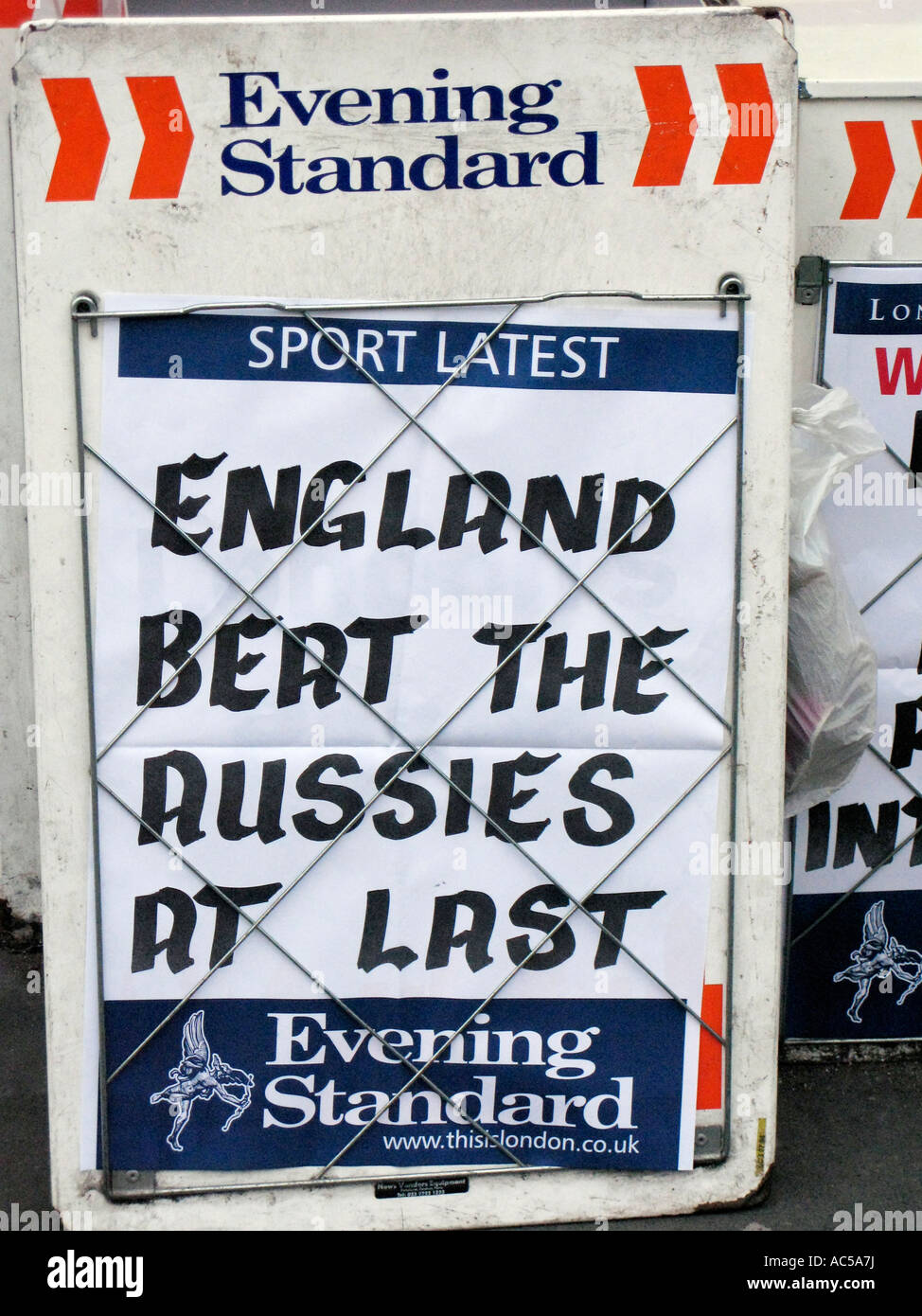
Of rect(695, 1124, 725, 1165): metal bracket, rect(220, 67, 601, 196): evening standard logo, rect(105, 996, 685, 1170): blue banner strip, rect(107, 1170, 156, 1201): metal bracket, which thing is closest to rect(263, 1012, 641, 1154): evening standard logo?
rect(105, 996, 685, 1170): blue banner strip

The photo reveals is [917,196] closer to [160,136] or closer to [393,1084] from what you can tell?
[160,136]

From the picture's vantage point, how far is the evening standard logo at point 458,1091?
2.22m

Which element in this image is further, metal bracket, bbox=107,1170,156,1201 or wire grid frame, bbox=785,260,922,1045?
wire grid frame, bbox=785,260,922,1045

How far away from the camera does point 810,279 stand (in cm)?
251

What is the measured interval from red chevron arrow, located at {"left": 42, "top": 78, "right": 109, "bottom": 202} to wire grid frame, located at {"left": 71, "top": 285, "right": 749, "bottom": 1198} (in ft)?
0.61

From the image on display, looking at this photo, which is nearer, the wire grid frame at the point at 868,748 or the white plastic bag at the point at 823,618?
the white plastic bag at the point at 823,618

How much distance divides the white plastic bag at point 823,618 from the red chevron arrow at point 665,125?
570mm

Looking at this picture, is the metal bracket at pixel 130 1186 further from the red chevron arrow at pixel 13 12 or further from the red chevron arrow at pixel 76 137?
the red chevron arrow at pixel 13 12

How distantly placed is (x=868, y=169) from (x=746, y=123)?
60 cm

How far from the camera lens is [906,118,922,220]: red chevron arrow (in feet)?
8.13

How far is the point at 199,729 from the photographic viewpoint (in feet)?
7.05

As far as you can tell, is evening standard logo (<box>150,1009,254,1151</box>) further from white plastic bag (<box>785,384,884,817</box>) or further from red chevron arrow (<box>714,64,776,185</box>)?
Result: red chevron arrow (<box>714,64,776,185</box>)
